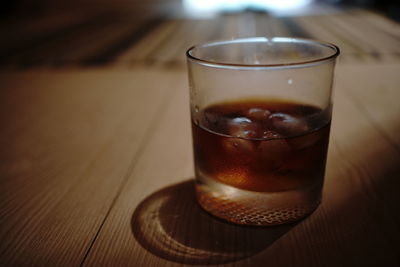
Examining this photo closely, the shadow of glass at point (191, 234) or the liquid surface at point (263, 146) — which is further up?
the liquid surface at point (263, 146)

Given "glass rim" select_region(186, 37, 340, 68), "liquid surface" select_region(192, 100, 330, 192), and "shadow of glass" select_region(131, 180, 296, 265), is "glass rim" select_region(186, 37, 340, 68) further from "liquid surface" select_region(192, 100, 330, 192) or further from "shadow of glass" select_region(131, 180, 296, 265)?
"shadow of glass" select_region(131, 180, 296, 265)

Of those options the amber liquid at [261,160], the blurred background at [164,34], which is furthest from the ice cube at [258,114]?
the blurred background at [164,34]

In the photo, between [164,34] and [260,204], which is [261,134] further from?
[164,34]

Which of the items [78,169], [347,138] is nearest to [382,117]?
[347,138]

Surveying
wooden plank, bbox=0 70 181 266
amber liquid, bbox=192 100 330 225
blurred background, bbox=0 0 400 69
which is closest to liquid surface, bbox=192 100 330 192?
amber liquid, bbox=192 100 330 225

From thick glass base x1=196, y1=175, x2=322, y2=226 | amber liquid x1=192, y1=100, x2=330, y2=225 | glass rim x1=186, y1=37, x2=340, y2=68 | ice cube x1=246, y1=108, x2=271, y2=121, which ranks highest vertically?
glass rim x1=186, y1=37, x2=340, y2=68

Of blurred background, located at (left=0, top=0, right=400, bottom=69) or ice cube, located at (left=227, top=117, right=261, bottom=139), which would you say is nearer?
ice cube, located at (left=227, top=117, right=261, bottom=139)

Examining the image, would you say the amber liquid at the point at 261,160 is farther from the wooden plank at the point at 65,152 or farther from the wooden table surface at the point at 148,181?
the wooden plank at the point at 65,152

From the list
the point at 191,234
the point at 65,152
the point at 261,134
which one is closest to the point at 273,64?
the point at 261,134
